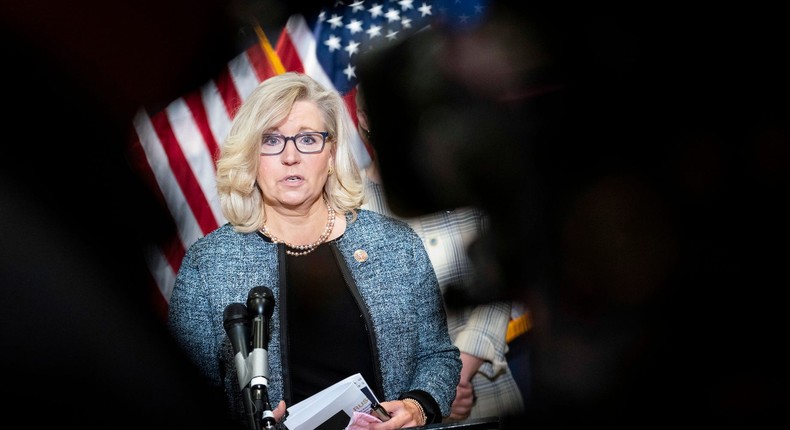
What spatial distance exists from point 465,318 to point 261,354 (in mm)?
875

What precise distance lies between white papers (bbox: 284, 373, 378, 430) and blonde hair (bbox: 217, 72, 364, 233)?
1.38ft

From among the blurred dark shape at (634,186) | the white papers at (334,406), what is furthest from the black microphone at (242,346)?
the blurred dark shape at (634,186)

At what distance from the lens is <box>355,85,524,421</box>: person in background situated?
200 centimetres

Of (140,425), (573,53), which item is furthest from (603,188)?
(140,425)

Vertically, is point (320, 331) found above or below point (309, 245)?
below

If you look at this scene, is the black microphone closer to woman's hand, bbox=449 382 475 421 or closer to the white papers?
the white papers

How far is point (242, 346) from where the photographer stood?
1277 millimetres

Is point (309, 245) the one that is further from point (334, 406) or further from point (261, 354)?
point (261, 354)

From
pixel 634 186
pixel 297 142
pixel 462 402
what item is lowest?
pixel 462 402

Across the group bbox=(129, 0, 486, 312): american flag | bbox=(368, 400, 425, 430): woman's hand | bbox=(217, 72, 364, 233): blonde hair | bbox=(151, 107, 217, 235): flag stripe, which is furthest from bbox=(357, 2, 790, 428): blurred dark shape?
bbox=(151, 107, 217, 235): flag stripe

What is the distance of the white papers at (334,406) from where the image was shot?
1.69m

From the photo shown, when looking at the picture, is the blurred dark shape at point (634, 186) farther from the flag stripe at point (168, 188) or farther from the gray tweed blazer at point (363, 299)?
the flag stripe at point (168, 188)

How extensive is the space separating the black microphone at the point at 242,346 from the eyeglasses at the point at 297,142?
584 millimetres

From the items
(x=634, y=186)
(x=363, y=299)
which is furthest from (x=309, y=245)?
(x=634, y=186)
